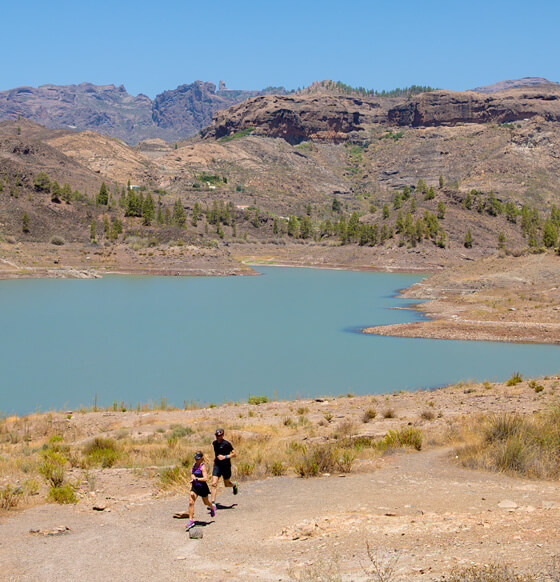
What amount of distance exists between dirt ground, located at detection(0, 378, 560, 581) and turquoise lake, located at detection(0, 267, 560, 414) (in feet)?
48.5

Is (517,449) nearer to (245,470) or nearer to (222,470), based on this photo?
(245,470)

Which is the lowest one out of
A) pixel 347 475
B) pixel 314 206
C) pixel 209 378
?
pixel 209 378

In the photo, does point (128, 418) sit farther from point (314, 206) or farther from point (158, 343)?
point (314, 206)

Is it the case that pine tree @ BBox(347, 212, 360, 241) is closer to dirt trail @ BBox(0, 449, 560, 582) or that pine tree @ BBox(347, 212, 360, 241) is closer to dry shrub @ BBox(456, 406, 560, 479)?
dry shrub @ BBox(456, 406, 560, 479)

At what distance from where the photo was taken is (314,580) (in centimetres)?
709

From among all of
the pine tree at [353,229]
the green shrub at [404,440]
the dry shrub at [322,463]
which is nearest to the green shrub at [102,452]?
the dry shrub at [322,463]

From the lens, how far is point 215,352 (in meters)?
40.4

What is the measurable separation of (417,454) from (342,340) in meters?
30.4

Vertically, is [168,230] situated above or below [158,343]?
above

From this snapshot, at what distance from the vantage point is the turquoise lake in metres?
30.0

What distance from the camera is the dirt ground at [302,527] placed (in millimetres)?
7742

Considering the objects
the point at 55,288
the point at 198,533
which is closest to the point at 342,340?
the point at 198,533

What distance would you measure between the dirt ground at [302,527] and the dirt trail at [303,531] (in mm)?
22

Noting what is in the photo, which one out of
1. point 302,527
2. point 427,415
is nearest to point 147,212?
point 427,415
